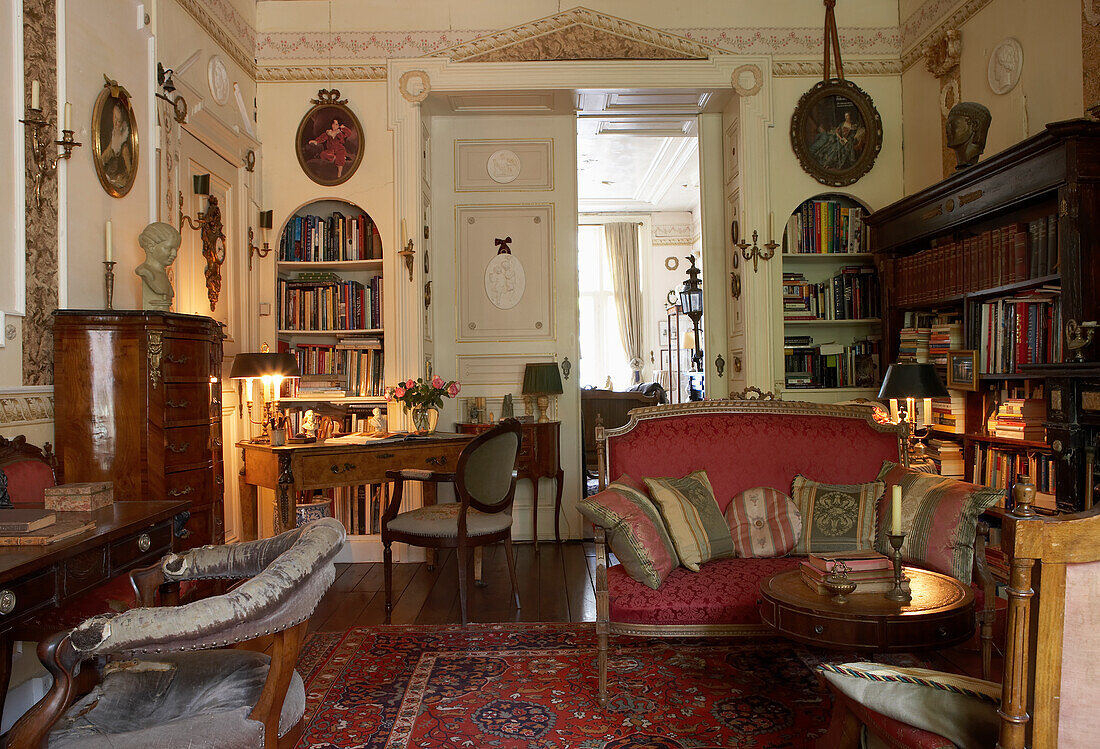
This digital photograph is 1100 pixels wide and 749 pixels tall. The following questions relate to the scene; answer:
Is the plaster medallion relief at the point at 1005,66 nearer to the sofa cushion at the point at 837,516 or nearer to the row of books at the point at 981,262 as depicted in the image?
the row of books at the point at 981,262

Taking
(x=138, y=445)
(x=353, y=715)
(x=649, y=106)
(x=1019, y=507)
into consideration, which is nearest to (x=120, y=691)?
(x=353, y=715)

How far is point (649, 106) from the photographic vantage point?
5.80 metres

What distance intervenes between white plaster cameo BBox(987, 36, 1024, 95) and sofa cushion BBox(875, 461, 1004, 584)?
2372 mm

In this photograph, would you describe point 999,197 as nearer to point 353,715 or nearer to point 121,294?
point 353,715

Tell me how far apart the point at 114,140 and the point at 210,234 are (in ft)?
3.40

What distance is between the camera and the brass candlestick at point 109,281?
3326mm

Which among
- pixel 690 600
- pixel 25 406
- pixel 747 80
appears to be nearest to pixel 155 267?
pixel 25 406

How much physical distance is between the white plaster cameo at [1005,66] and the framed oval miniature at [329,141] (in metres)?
3.99

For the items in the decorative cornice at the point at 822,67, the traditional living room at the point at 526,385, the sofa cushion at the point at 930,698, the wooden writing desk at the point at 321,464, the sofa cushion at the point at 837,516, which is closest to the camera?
the sofa cushion at the point at 930,698

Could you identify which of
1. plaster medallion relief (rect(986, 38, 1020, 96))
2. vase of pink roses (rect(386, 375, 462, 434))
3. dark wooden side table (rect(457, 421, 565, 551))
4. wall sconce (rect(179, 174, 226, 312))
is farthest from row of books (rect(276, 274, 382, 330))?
plaster medallion relief (rect(986, 38, 1020, 96))

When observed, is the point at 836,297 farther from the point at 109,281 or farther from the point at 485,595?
the point at 109,281

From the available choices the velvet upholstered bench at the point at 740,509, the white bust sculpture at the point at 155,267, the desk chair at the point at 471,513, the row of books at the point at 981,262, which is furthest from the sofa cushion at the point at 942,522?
the white bust sculpture at the point at 155,267

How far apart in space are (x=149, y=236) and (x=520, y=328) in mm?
2957

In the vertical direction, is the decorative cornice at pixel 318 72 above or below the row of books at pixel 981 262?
above
